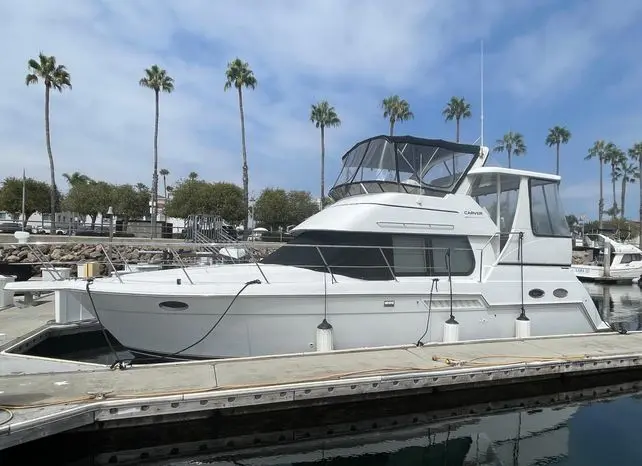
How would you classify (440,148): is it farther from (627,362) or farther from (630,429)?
(630,429)

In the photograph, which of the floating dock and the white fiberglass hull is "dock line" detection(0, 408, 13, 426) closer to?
the floating dock

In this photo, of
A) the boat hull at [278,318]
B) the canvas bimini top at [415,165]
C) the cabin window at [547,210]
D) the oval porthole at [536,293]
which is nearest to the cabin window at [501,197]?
the cabin window at [547,210]

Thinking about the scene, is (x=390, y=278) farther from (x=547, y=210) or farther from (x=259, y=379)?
(x=547, y=210)

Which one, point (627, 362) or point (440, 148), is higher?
point (440, 148)

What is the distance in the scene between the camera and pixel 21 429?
455 cm

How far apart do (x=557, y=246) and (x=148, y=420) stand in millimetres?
7742

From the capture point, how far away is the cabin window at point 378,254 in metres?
7.99

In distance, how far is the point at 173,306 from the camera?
22.8 feet

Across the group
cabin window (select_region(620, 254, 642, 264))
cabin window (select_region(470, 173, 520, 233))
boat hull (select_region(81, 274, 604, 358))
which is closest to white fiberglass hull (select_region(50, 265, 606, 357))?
boat hull (select_region(81, 274, 604, 358))

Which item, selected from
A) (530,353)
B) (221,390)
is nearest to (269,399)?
(221,390)

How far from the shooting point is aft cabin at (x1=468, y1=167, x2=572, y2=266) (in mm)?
8875

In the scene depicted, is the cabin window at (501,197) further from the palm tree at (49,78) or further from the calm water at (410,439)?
the palm tree at (49,78)

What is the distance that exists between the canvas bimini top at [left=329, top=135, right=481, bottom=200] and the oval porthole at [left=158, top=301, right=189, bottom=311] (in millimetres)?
4059

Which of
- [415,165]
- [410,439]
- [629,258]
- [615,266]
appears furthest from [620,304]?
[410,439]
